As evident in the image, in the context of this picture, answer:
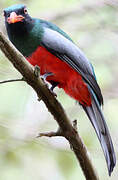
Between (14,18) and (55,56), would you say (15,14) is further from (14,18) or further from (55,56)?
(55,56)

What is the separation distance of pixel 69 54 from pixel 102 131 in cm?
70

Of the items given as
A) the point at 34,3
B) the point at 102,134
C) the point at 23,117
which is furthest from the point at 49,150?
the point at 34,3

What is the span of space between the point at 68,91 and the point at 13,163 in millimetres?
1291

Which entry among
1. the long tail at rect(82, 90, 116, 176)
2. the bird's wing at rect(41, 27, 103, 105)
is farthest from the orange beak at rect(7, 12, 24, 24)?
the long tail at rect(82, 90, 116, 176)

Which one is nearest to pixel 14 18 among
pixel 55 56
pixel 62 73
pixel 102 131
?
pixel 55 56

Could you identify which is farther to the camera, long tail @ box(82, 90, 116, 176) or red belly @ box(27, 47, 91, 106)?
red belly @ box(27, 47, 91, 106)

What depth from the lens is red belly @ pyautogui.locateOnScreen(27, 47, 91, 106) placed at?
3.41 metres

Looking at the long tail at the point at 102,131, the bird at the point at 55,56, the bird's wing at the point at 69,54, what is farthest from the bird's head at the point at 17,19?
the long tail at the point at 102,131

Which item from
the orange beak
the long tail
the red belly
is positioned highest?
the orange beak

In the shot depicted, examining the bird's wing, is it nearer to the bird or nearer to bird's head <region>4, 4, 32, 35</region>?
the bird

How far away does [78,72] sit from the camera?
345 centimetres

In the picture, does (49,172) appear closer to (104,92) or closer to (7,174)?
(7,174)

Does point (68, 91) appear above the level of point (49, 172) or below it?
above

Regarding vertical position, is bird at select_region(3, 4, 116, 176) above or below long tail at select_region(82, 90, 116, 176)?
above
